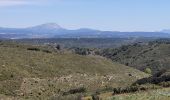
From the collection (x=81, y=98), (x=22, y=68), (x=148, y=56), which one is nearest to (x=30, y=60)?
(x=22, y=68)

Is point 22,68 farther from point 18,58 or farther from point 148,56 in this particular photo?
point 148,56

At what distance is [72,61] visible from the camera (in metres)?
68.6

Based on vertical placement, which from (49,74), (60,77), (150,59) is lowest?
(150,59)

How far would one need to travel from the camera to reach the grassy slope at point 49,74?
47.1 m

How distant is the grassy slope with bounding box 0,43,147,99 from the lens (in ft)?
A: 155

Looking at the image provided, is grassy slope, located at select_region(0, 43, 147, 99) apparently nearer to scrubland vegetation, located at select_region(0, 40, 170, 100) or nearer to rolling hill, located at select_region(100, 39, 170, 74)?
scrubland vegetation, located at select_region(0, 40, 170, 100)

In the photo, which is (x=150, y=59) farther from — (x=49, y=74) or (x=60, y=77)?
(x=60, y=77)

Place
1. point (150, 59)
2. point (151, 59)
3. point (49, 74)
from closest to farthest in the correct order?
point (49, 74)
point (151, 59)
point (150, 59)

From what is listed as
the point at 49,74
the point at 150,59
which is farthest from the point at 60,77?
the point at 150,59

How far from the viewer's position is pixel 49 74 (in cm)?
5678

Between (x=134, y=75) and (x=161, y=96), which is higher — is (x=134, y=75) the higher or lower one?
the lower one

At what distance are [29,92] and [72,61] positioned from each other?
925 inches

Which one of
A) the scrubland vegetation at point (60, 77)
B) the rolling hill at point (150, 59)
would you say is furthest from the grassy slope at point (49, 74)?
the rolling hill at point (150, 59)

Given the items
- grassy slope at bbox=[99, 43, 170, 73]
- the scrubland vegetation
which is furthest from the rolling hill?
the scrubland vegetation
